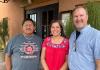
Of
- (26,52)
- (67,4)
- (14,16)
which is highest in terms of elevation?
(67,4)

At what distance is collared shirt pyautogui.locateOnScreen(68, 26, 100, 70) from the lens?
3.33 m

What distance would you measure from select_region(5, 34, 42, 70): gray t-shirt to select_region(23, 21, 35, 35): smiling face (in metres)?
0.10

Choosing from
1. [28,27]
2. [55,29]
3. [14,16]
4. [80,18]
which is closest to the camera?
[80,18]

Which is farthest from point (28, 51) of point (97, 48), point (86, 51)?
point (97, 48)

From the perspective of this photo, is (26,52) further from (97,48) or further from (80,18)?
(97,48)

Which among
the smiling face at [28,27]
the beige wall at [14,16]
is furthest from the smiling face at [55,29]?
the beige wall at [14,16]

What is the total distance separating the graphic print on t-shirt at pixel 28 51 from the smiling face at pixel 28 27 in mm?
163

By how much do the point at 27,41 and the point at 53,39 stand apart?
1.90 ft

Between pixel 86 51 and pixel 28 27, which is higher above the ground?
pixel 28 27

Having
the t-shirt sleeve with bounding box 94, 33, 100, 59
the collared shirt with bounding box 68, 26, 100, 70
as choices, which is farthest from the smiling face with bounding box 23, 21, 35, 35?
the t-shirt sleeve with bounding box 94, 33, 100, 59

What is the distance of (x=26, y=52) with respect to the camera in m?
4.44

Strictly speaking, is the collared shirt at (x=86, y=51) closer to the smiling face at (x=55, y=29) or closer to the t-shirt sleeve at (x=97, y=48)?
the t-shirt sleeve at (x=97, y=48)

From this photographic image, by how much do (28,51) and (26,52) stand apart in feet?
0.10

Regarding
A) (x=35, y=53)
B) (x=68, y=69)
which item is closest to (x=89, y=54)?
(x=68, y=69)
